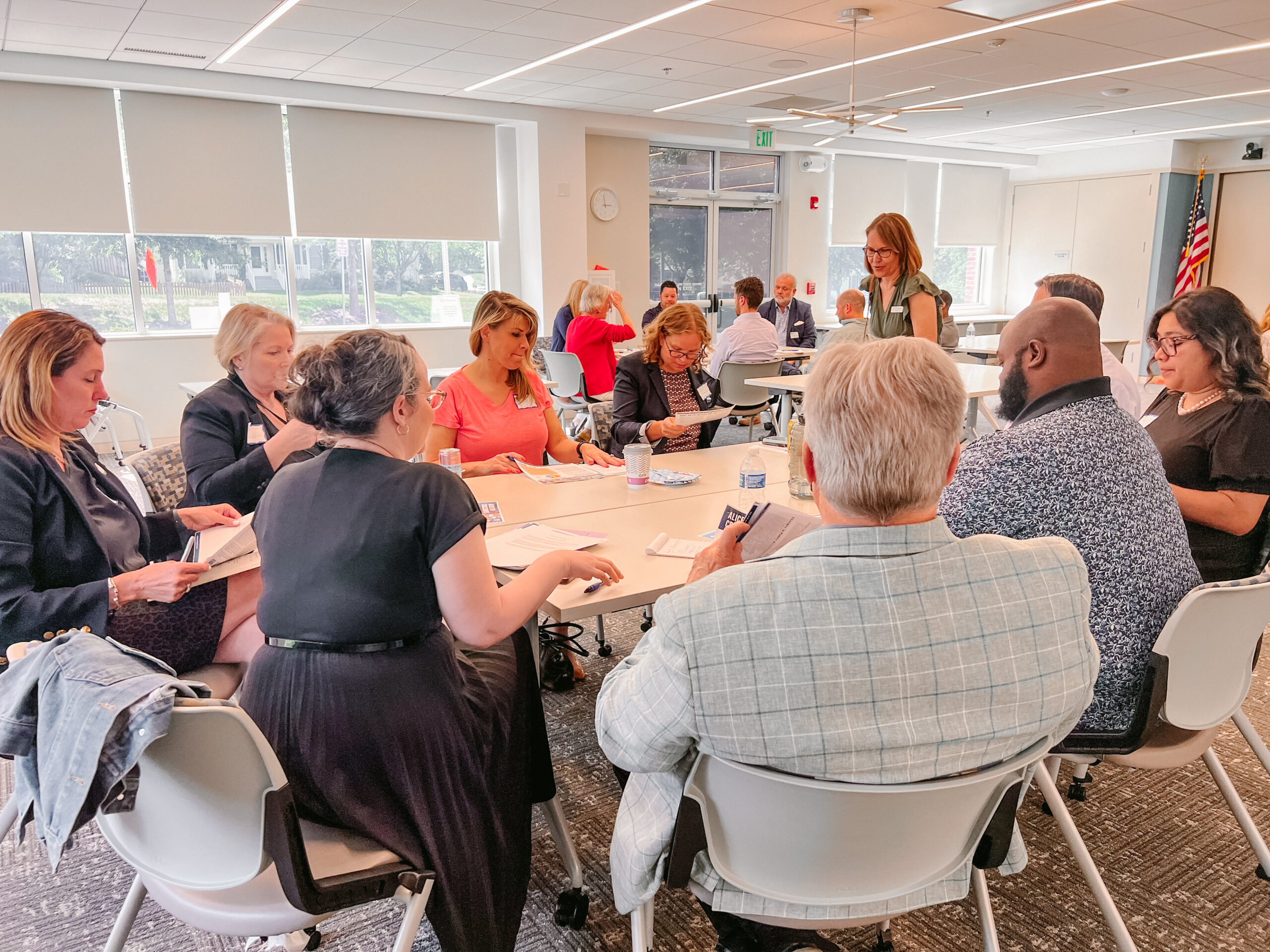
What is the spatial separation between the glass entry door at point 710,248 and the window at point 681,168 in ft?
0.74

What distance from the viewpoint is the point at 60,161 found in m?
6.77

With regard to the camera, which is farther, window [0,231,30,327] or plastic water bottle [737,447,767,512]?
window [0,231,30,327]

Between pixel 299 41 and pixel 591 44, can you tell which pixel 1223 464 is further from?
pixel 299 41

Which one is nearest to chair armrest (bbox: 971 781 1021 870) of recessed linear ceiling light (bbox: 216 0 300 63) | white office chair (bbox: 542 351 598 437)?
white office chair (bbox: 542 351 598 437)

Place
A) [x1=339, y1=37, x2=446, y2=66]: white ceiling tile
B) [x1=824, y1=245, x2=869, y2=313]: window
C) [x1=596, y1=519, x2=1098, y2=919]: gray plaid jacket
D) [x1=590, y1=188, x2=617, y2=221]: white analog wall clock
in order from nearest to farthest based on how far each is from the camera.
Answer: [x1=596, y1=519, x2=1098, y2=919]: gray plaid jacket → [x1=339, y1=37, x2=446, y2=66]: white ceiling tile → [x1=590, y1=188, x2=617, y2=221]: white analog wall clock → [x1=824, y1=245, x2=869, y2=313]: window

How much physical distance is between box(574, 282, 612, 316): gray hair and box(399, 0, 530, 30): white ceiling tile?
1925mm

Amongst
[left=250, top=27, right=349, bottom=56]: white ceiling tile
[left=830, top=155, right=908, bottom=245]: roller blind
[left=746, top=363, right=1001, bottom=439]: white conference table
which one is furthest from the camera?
[left=830, top=155, right=908, bottom=245]: roller blind

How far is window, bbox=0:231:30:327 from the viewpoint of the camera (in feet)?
22.9

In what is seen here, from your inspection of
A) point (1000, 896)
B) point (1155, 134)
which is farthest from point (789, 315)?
point (1000, 896)

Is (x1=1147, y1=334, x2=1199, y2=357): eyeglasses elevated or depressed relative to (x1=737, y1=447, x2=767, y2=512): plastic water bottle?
elevated

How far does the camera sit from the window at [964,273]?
43.6ft

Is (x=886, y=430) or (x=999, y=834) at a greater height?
(x=886, y=430)

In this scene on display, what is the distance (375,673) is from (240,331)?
1741 mm

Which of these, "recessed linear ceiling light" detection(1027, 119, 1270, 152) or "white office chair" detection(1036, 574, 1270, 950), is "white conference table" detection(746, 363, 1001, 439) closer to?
"white office chair" detection(1036, 574, 1270, 950)
